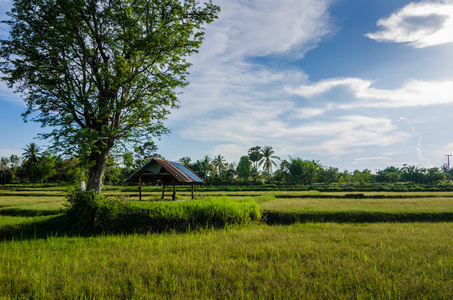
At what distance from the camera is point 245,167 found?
69.8m

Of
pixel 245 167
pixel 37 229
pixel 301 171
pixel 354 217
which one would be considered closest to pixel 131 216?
pixel 37 229

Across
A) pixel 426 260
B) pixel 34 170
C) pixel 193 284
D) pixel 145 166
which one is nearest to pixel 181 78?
pixel 145 166

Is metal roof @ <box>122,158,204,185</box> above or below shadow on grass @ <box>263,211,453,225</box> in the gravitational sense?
above

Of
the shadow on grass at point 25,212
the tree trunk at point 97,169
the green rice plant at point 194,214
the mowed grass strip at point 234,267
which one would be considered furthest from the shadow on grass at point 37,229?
the shadow on grass at point 25,212

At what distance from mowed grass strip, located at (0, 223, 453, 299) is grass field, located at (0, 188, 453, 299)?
0.02m

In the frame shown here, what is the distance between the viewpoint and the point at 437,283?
452 cm

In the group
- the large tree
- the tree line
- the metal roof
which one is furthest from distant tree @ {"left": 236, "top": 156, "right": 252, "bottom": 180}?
the large tree

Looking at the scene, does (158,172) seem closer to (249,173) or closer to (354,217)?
(354,217)

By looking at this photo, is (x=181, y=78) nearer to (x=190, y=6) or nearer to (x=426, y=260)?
(x=190, y=6)

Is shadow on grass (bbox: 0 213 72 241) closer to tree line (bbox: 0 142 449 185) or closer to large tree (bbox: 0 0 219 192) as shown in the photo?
large tree (bbox: 0 0 219 192)

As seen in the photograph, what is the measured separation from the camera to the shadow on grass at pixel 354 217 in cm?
1170

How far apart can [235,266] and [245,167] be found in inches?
2540

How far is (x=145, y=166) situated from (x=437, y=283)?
A: 58.3 ft

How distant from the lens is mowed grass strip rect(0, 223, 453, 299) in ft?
14.3
